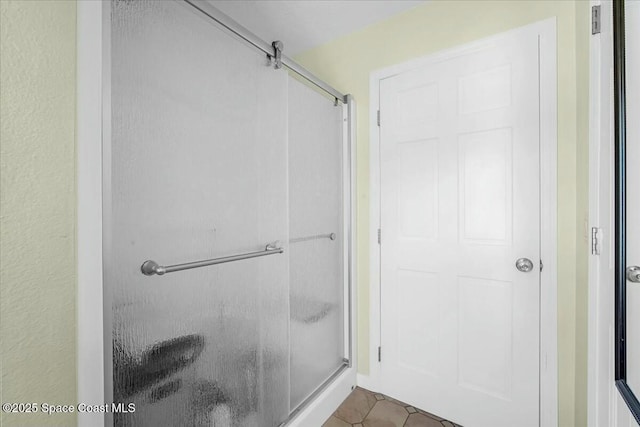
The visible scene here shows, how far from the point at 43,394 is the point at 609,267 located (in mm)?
1670

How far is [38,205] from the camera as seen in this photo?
689 millimetres

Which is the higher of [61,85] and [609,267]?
[61,85]

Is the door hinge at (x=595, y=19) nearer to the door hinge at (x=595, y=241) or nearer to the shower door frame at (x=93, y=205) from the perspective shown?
the door hinge at (x=595, y=241)

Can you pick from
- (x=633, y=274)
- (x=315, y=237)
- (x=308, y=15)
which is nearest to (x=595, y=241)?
(x=633, y=274)

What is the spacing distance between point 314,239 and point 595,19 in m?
1.48

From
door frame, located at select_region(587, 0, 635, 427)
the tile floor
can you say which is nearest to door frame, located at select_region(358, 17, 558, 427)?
door frame, located at select_region(587, 0, 635, 427)

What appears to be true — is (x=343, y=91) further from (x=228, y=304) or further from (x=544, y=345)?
(x=544, y=345)

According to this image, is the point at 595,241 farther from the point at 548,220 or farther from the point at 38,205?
the point at 38,205

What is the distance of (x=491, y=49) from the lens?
1.57m

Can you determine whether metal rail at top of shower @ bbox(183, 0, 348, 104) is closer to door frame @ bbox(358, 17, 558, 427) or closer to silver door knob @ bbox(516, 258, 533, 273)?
door frame @ bbox(358, 17, 558, 427)

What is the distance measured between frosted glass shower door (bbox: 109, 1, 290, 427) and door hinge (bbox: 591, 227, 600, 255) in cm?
124

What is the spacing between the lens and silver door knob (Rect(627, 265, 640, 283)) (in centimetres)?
82

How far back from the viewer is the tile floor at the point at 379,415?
1630 millimetres

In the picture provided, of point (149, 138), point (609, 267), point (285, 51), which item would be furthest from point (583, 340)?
point (285, 51)
